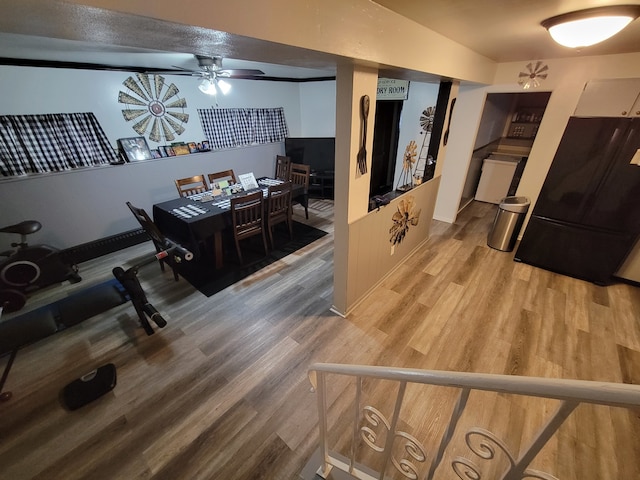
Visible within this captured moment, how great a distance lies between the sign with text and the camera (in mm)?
3985

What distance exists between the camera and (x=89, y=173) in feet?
10.8

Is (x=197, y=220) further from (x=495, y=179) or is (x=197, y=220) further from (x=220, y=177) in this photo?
(x=495, y=179)

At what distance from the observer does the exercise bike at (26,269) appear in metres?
2.34

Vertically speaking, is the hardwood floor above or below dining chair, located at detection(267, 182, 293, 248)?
below

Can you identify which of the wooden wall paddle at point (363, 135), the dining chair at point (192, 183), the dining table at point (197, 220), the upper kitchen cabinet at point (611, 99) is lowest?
the dining table at point (197, 220)

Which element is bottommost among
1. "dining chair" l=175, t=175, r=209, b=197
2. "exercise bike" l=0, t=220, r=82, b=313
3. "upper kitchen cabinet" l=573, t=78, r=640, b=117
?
"exercise bike" l=0, t=220, r=82, b=313

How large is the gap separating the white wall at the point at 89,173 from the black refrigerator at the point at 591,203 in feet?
15.4

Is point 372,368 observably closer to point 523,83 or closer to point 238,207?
point 238,207

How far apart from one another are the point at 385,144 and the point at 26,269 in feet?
18.1

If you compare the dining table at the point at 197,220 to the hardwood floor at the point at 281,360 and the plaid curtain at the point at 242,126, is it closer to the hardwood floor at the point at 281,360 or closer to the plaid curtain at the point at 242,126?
the hardwood floor at the point at 281,360

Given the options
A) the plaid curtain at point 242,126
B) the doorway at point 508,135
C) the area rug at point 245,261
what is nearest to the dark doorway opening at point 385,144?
the doorway at point 508,135

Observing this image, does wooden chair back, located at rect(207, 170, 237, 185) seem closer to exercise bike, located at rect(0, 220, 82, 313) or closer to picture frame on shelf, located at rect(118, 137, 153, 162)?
picture frame on shelf, located at rect(118, 137, 153, 162)

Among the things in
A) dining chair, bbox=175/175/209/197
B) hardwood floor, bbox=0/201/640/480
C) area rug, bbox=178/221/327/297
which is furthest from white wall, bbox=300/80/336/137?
hardwood floor, bbox=0/201/640/480

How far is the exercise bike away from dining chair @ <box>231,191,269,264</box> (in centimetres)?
191
